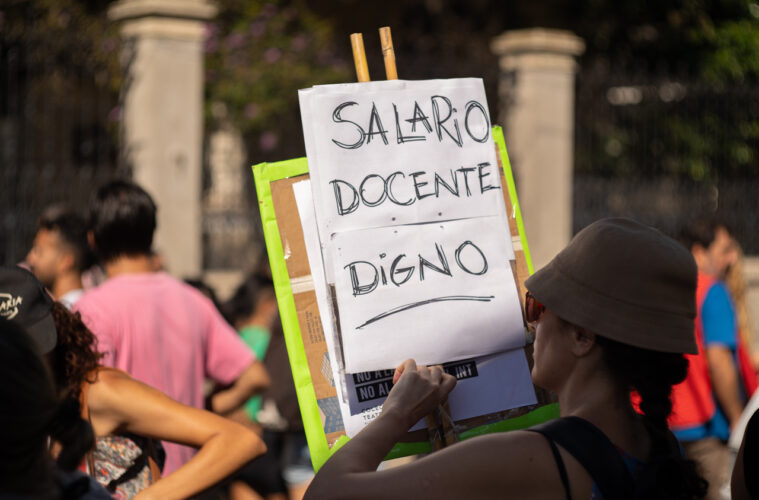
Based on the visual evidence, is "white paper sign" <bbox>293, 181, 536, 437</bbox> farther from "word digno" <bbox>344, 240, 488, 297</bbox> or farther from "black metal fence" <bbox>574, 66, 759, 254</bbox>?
"black metal fence" <bbox>574, 66, 759, 254</bbox>

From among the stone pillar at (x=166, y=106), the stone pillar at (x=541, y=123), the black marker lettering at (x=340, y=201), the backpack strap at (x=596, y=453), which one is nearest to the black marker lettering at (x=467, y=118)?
the black marker lettering at (x=340, y=201)

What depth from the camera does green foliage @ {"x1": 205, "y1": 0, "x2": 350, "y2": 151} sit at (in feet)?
30.0

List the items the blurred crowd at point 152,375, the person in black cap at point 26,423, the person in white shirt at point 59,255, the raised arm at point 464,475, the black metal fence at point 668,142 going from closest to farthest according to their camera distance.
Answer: the person in black cap at point 26,423, the blurred crowd at point 152,375, the raised arm at point 464,475, the person in white shirt at point 59,255, the black metal fence at point 668,142

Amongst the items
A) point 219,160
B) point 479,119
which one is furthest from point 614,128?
point 479,119

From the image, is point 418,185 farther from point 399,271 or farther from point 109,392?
point 109,392

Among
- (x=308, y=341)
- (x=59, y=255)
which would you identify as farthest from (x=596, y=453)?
(x=59, y=255)

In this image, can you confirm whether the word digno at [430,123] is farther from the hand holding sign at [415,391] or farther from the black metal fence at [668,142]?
the black metal fence at [668,142]

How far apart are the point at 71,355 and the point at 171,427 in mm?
305

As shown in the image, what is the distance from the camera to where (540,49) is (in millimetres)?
8289

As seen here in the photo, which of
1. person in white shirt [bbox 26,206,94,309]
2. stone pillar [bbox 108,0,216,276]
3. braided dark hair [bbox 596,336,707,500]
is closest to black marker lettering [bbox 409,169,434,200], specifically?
braided dark hair [bbox 596,336,707,500]

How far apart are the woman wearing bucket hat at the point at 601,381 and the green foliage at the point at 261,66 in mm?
6906

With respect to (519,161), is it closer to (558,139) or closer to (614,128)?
(558,139)

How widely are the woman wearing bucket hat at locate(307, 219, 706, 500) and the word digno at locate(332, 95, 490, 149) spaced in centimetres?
55

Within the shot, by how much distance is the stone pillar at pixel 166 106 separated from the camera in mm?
6512
